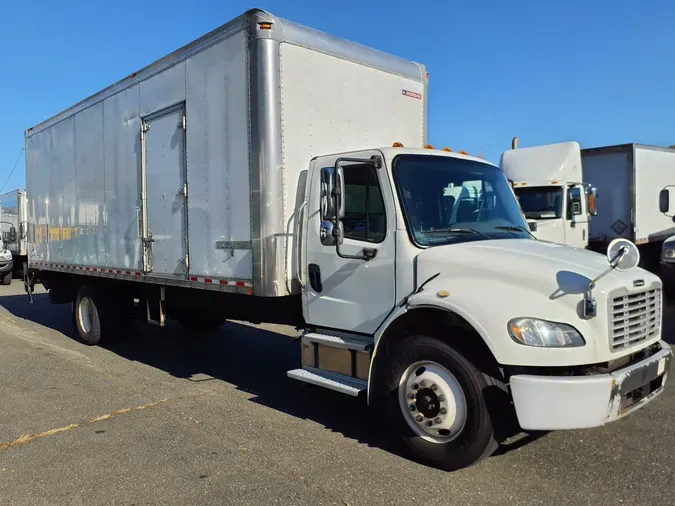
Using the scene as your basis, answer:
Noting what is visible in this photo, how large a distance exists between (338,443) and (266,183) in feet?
7.64

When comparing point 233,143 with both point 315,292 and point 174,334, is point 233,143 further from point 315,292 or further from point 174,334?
point 174,334

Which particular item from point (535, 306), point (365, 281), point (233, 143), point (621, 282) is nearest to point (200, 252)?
point (233, 143)

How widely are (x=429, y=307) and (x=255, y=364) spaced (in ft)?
13.3

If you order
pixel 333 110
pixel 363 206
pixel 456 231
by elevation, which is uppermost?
pixel 333 110

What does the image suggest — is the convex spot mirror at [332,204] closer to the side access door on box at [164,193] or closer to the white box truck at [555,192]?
the side access door on box at [164,193]

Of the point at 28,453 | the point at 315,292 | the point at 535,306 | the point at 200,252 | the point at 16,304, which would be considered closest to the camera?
the point at 535,306

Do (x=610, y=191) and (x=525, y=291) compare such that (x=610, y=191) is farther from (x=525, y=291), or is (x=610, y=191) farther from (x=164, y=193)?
(x=525, y=291)

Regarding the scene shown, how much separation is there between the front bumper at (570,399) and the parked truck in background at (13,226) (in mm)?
19362

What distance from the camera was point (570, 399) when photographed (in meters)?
3.53

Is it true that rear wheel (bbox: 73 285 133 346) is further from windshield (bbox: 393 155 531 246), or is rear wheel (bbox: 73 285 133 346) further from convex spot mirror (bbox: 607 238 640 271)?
convex spot mirror (bbox: 607 238 640 271)

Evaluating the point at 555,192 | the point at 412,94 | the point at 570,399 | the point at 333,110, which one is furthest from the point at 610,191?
the point at 570,399

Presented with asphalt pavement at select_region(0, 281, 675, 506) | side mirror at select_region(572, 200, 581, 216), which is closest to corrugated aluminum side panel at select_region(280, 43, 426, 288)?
asphalt pavement at select_region(0, 281, 675, 506)

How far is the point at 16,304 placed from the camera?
14953mm

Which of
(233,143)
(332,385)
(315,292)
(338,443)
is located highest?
(233,143)
